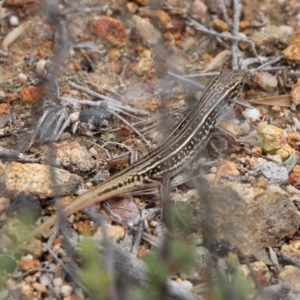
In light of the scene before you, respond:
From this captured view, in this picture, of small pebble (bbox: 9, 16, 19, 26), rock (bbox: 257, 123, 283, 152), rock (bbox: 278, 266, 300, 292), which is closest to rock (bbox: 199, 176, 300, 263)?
rock (bbox: 278, 266, 300, 292)

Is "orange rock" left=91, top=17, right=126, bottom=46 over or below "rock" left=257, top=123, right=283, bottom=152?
over

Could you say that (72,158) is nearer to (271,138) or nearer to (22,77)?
(22,77)

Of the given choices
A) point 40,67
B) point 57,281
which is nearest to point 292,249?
point 57,281

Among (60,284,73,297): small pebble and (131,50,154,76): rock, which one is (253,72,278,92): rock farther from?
(60,284,73,297): small pebble

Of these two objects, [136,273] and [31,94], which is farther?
[31,94]

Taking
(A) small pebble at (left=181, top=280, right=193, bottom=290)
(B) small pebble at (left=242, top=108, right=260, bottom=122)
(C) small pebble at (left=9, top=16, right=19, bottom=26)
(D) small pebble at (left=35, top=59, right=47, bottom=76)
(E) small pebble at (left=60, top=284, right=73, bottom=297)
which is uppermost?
(C) small pebble at (left=9, top=16, right=19, bottom=26)

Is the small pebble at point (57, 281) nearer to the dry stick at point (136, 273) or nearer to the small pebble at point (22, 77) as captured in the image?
the dry stick at point (136, 273)

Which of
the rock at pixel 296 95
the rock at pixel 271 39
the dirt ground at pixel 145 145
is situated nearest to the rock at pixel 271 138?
the dirt ground at pixel 145 145
